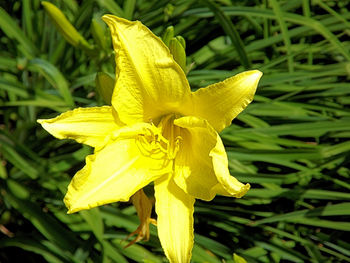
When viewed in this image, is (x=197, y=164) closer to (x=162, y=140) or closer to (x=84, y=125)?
(x=162, y=140)

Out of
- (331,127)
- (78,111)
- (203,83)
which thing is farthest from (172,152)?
(331,127)

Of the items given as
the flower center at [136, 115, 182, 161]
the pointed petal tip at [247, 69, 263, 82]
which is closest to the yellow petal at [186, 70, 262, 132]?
the pointed petal tip at [247, 69, 263, 82]

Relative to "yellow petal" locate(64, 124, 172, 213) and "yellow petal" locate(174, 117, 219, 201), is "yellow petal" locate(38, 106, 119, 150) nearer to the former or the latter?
"yellow petal" locate(64, 124, 172, 213)

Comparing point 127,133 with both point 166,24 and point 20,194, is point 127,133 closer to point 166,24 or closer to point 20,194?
point 20,194

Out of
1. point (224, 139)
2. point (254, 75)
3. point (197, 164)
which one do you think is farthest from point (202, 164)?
point (224, 139)

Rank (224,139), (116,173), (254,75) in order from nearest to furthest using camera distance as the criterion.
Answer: (254,75)
(116,173)
(224,139)

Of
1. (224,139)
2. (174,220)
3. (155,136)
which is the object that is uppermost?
(155,136)
